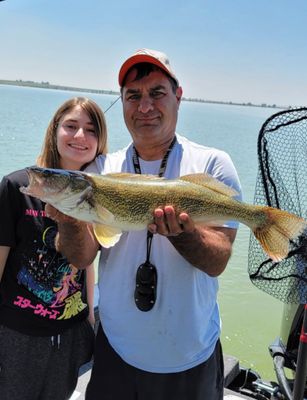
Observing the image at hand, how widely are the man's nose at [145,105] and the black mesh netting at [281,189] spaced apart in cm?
69

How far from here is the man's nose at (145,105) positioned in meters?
2.51

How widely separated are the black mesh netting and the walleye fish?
0.77 feet

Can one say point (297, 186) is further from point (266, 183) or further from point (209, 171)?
point (209, 171)

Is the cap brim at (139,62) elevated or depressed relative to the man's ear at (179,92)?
elevated

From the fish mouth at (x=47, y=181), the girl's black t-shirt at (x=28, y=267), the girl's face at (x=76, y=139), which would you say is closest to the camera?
the fish mouth at (x=47, y=181)

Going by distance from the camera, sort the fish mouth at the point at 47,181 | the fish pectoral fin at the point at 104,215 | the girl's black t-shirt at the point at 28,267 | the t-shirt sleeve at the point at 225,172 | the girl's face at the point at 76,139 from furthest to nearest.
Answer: the girl's face at the point at 76,139, the girl's black t-shirt at the point at 28,267, the t-shirt sleeve at the point at 225,172, the fish pectoral fin at the point at 104,215, the fish mouth at the point at 47,181

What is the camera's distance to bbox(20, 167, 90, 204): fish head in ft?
7.22

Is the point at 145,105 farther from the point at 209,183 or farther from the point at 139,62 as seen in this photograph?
the point at 209,183

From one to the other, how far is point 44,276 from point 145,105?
1262 millimetres

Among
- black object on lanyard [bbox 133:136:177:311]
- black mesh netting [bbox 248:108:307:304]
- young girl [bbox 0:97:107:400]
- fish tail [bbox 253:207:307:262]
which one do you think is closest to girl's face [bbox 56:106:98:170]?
young girl [bbox 0:97:107:400]

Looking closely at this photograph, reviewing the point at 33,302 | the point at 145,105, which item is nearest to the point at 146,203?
the point at 145,105

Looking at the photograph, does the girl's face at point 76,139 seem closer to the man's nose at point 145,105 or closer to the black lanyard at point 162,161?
the black lanyard at point 162,161

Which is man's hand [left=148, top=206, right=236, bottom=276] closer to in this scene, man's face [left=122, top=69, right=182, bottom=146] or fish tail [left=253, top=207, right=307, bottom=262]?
fish tail [left=253, top=207, right=307, bottom=262]

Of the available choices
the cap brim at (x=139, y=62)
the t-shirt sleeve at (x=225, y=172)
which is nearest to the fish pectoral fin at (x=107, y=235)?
the t-shirt sleeve at (x=225, y=172)
